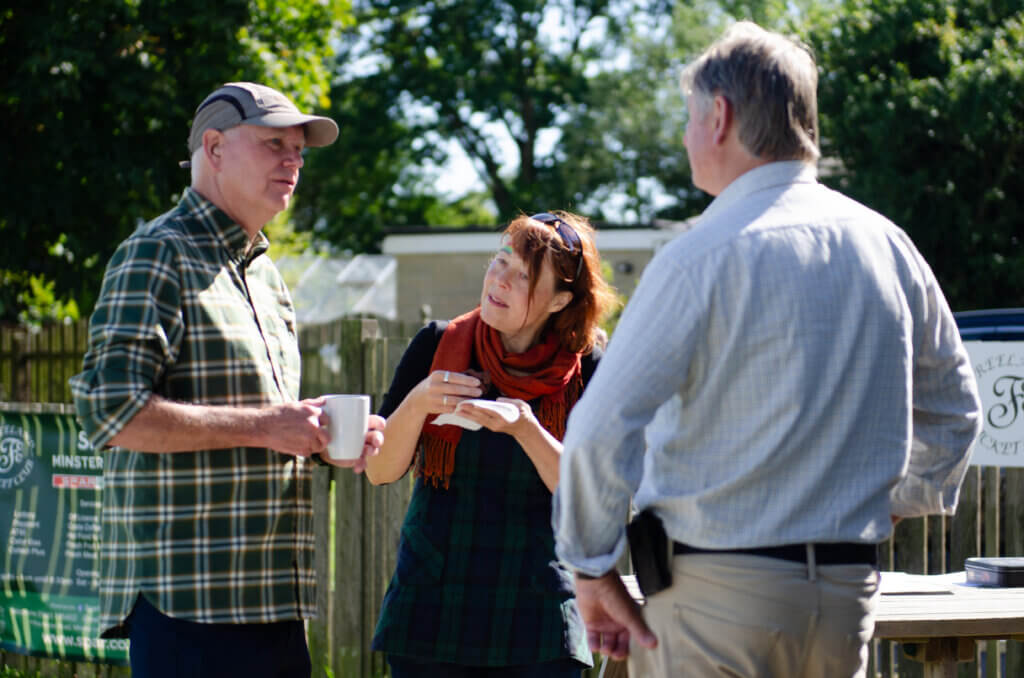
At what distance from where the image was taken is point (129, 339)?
2.46m

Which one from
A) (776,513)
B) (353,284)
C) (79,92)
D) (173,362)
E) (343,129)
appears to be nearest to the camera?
(776,513)

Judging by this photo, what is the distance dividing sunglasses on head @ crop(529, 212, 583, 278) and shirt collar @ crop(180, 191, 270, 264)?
0.83 meters

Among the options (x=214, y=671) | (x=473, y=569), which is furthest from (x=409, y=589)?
(x=214, y=671)

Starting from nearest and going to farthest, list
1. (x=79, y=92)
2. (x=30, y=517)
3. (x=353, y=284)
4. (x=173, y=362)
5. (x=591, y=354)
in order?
(x=173, y=362) < (x=591, y=354) < (x=30, y=517) < (x=79, y=92) < (x=353, y=284)

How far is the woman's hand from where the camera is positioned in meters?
2.84

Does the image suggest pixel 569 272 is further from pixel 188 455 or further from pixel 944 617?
pixel 944 617

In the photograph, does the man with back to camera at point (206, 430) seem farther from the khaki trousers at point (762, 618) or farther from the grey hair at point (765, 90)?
the grey hair at point (765, 90)

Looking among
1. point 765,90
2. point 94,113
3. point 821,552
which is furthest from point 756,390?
point 94,113

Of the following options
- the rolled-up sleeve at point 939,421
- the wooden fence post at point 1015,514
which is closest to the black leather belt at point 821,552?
the rolled-up sleeve at point 939,421

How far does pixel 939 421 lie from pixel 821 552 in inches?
22.8

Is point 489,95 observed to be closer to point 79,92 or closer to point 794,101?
point 79,92

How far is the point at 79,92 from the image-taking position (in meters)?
10.8

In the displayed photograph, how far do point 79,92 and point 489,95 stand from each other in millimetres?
25973

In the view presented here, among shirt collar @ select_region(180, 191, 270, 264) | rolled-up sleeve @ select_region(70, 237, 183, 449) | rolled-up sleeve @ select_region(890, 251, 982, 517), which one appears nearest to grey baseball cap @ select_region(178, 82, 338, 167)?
shirt collar @ select_region(180, 191, 270, 264)
